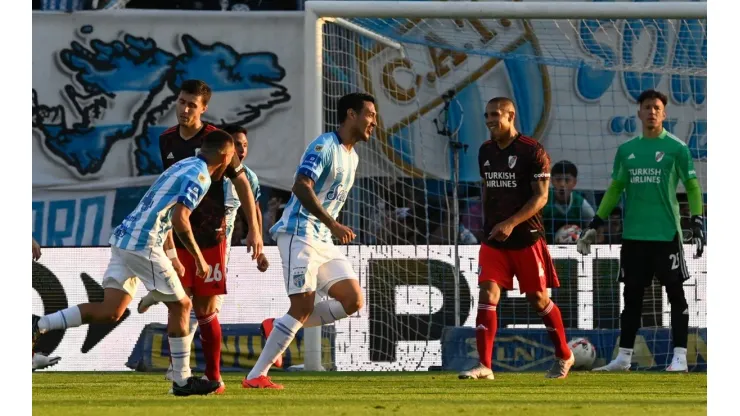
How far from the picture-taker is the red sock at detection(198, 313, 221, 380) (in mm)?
8352

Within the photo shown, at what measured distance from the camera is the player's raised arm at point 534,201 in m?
9.02

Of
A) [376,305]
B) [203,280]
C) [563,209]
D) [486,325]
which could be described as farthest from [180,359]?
[563,209]

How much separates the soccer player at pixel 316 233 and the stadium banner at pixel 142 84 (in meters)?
8.25

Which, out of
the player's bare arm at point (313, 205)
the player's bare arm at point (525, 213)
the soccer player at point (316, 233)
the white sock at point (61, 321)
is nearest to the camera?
the white sock at point (61, 321)

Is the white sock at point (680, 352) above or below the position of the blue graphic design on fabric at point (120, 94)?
below

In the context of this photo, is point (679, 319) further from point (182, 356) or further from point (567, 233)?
point (182, 356)

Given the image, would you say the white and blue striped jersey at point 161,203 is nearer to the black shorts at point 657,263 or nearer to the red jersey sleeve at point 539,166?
the red jersey sleeve at point 539,166

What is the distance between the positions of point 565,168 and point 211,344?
6778mm

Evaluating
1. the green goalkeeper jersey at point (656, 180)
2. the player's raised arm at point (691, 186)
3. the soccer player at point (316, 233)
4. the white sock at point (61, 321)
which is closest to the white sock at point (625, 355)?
the green goalkeeper jersey at point (656, 180)

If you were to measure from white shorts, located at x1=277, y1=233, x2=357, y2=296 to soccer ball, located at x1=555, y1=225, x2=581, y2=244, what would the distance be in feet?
15.7

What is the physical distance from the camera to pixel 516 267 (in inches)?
368
